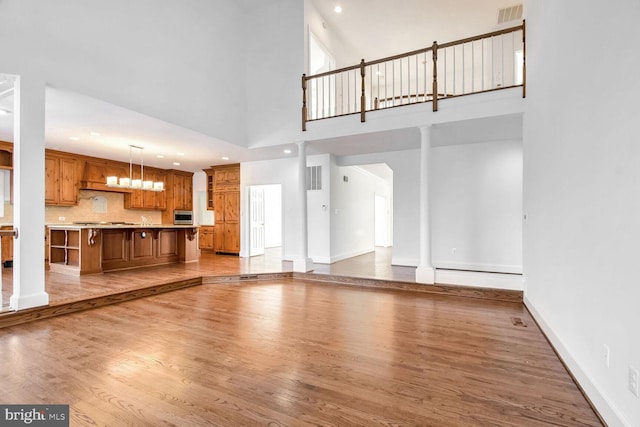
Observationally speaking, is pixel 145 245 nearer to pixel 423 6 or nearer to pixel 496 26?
pixel 423 6

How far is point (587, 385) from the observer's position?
6.66ft

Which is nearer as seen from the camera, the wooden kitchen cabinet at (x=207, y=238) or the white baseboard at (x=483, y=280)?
the white baseboard at (x=483, y=280)

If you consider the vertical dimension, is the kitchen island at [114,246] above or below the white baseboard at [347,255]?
above

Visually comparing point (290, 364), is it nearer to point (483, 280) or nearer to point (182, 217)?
point (483, 280)

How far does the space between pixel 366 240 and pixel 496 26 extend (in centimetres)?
619

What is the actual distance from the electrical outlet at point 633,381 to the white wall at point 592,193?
1.3 inches

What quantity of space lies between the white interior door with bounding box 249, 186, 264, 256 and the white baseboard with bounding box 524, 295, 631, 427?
670 centimetres

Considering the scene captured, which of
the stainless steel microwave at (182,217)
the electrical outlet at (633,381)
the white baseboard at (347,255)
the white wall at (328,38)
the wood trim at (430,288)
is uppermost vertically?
the white wall at (328,38)

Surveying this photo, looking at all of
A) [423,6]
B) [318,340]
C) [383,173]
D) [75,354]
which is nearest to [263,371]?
[318,340]

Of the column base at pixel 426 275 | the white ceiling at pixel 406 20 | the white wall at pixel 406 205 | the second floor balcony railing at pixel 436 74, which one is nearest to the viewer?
the second floor balcony railing at pixel 436 74

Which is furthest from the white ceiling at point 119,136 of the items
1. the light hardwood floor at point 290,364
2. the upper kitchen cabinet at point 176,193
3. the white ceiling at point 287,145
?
the light hardwood floor at point 290,364

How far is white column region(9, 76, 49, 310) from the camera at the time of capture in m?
3.43

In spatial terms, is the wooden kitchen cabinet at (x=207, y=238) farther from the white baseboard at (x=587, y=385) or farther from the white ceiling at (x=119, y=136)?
the white baseboard at (x=587, y=385)

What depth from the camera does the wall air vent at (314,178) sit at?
722 cm
